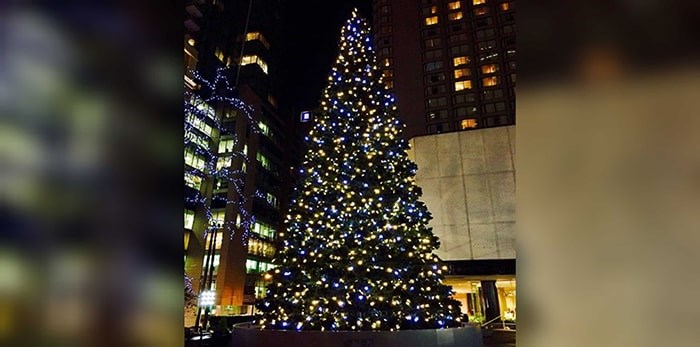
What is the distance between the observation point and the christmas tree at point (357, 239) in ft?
29.1

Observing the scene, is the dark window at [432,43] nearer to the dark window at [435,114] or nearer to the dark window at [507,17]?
the dark window at [507,17]

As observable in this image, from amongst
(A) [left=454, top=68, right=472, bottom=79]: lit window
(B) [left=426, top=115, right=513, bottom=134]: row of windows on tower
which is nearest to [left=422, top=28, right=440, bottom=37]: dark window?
(A) [left=454, top=68, right=472, bottom=79]: lit window

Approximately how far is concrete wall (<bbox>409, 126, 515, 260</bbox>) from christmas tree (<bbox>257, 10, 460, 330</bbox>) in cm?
948

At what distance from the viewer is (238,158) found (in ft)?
147

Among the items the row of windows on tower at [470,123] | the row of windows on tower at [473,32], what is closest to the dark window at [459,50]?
the row of windows on tower at [473,32]

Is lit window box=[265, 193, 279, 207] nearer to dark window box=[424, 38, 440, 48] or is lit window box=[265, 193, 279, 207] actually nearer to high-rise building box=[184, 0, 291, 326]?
high-rise building box=[184, 0, 291, 326]

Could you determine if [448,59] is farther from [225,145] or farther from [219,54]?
[225,145]
